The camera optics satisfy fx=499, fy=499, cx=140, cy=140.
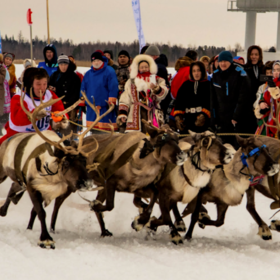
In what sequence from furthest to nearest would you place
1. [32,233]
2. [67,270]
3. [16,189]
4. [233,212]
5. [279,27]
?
[279,27] → [233,212] → [16,189] → [32,233] → [67,270]

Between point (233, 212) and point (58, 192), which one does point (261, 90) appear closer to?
point (233, 212)

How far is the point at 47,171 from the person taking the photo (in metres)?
4.59

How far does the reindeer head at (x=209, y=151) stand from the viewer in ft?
15.8

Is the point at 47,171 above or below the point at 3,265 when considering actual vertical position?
above

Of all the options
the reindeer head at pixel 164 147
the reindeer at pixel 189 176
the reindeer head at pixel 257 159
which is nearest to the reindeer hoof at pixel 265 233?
the reindeer head at pixel 257 159

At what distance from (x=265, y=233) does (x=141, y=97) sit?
248 centimetres

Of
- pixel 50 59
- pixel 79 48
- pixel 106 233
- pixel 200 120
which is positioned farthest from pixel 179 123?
pixel 79 48

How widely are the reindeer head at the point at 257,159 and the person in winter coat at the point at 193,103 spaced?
1669mm

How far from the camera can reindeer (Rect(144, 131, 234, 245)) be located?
4.96 metres

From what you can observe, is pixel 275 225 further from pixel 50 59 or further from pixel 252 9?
pixel 252 9

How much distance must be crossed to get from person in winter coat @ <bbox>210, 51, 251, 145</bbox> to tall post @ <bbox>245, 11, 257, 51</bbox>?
21.9 meters

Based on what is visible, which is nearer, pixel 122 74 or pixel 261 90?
pixel 261 90

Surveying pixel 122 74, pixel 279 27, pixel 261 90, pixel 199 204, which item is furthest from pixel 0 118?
pixel 279 27

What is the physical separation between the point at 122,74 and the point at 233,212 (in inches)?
130
